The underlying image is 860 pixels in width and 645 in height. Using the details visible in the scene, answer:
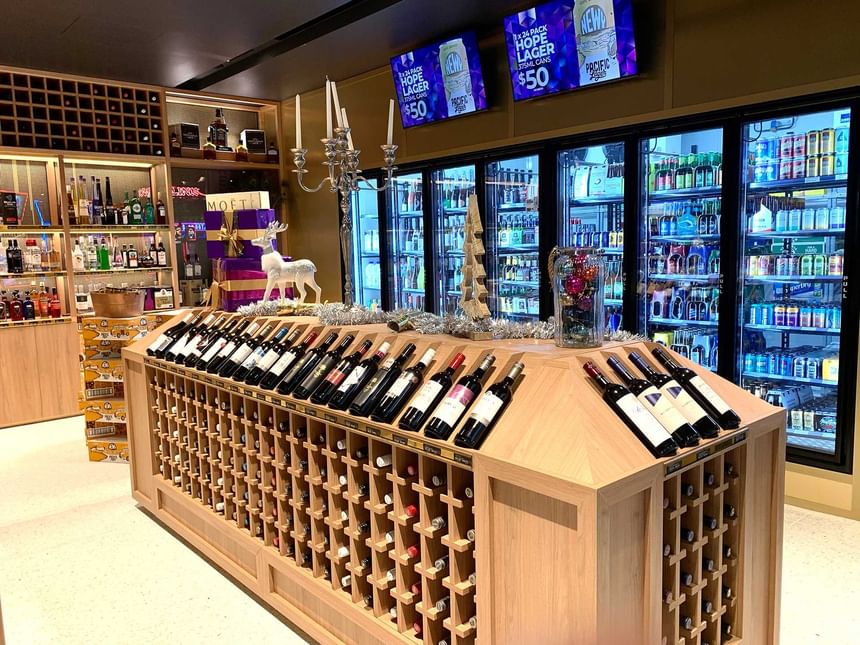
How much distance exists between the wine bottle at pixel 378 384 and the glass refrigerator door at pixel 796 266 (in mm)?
2532

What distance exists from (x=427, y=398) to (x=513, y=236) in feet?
11.2

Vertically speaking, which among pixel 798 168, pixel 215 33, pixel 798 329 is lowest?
pixel 798 329

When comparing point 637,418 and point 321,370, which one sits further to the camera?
point 321,370

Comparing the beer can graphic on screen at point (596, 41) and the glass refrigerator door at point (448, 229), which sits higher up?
the beer can graphic on screen at point (596, 41)

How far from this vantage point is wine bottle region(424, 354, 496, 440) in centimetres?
190

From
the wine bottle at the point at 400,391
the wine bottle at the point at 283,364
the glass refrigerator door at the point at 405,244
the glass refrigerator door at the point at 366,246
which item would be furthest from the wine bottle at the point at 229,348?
the glass refrigerator door at the point at 366,246

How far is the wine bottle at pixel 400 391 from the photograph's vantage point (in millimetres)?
2099

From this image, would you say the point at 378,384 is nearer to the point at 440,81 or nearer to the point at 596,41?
the point at 596,41

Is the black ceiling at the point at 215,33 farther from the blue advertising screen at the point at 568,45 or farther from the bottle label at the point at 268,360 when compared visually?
the bottle label at the point at 268,360

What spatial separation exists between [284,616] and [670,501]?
5.78 ft

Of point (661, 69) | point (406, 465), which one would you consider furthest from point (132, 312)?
point (661, 69)

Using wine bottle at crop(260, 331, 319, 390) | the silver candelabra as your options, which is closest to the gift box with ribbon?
the silver candelabra

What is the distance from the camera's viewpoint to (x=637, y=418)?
1715 mm

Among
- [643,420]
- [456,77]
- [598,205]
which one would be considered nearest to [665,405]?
[643,420]
